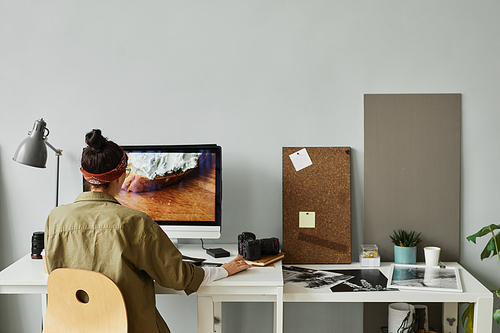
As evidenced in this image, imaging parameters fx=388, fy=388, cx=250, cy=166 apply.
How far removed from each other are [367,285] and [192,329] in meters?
1.04

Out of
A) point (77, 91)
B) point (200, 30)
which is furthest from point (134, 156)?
point (200, 30)

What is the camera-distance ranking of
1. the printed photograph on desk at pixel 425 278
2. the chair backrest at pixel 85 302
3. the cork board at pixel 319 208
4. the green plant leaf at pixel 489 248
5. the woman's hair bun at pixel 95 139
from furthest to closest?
the cork board at pixel 319 208 → the green plant leaf at pixel 489 248 → the printed photograph on desk at pixel 425 278 → the woman's hair bun at pixel 95 139 → the chair backrest at pixel 85 302

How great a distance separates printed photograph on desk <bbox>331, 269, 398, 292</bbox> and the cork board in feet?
0.48

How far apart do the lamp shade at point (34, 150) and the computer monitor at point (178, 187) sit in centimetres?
37

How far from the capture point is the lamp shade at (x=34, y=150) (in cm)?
175

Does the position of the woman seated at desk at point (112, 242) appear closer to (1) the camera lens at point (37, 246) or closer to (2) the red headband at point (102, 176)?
(2) the red headband at point (102, 176)

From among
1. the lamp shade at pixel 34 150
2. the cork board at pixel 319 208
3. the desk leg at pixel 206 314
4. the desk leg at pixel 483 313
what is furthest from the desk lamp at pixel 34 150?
the desk leg at pixel 483 313

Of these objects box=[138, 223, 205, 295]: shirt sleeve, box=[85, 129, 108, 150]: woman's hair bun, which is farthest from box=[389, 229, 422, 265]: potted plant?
box=[85, 129, 108, 150]: woman's hair bun

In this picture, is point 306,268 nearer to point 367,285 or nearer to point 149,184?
point 367,285

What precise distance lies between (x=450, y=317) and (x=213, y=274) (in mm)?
1235

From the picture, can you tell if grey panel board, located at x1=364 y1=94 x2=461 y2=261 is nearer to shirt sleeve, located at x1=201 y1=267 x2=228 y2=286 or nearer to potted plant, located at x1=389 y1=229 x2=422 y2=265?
potted plant, located at x1=389 y1=229 x2=422 y2=265

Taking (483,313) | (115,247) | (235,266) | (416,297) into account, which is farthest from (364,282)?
(115,247)

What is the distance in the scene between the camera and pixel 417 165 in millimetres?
2021

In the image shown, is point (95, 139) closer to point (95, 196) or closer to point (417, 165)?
point (95, 196)
